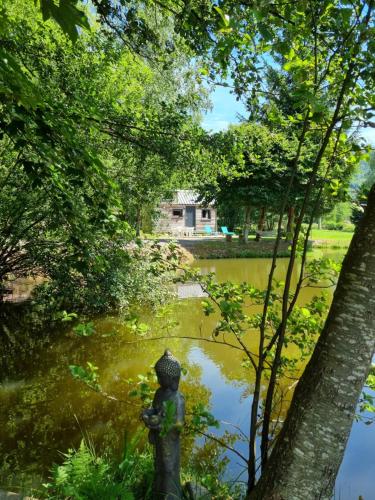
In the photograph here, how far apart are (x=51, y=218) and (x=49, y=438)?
5278 mm

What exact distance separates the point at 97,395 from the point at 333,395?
5272 mm

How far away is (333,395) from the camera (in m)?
2.04

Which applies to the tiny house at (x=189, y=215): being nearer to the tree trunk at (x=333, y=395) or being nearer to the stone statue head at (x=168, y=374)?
the stone statue head at (x=168, y=374)

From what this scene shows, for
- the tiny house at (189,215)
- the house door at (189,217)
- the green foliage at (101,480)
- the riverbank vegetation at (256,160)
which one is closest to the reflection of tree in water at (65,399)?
the riverbank vegetation at (256,160)

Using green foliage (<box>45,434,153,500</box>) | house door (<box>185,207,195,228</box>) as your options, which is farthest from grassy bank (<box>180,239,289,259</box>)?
green foliage (<box>45,434,153,500</box>)

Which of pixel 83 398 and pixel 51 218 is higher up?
pixel 51 218

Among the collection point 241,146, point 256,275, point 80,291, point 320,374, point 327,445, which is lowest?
point 256,275

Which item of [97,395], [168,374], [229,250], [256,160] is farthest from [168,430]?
[229,250]

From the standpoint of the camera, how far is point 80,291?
983cm

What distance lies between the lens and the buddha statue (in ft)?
9.80

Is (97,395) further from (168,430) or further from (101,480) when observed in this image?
(168,430)

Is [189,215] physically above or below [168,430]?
below

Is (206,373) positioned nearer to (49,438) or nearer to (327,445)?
(49,438)

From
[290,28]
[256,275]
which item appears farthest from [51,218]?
[256,275]
